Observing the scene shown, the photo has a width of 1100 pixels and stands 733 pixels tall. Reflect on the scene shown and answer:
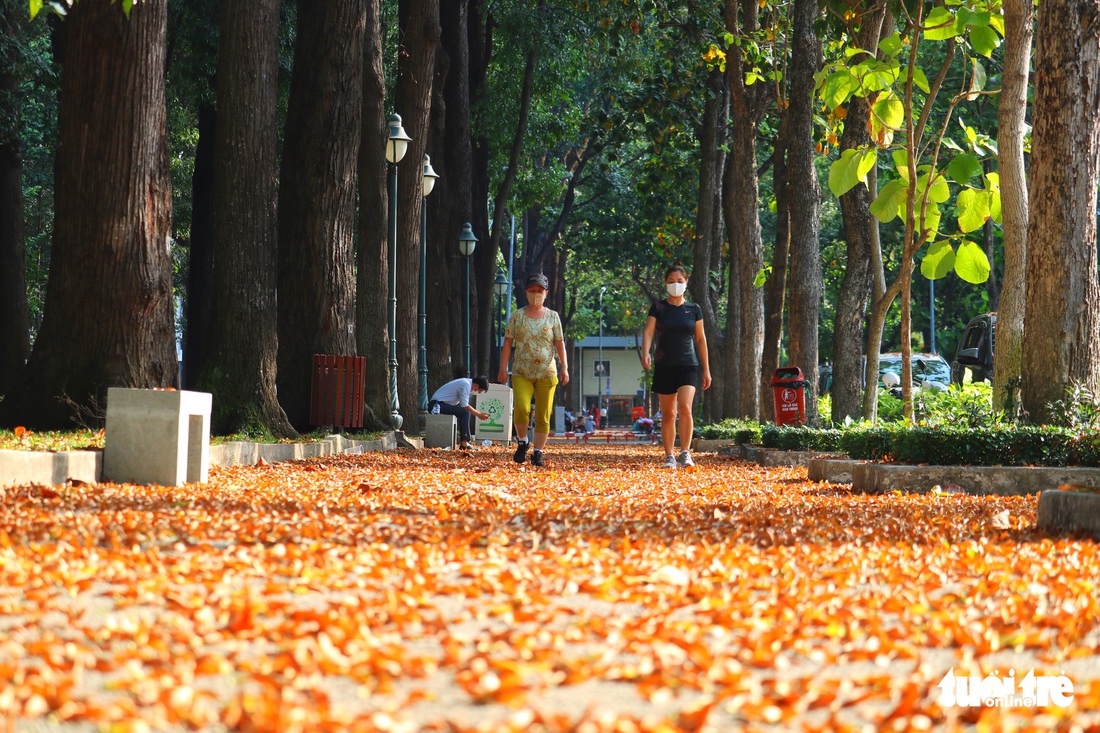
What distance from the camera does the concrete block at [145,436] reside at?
8.36 meters

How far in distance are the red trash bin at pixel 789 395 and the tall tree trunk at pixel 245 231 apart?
7.00m

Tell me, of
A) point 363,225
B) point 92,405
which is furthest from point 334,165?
point 92,405

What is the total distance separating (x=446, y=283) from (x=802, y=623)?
2187cm

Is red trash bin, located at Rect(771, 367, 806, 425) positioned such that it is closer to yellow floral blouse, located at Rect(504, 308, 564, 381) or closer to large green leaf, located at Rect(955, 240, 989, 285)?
large green leaf, located at Rect(955, 240, 989, 285)

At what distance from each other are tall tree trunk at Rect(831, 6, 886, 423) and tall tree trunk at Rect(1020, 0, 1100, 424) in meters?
5.43

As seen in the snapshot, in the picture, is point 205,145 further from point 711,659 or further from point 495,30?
point 711,659

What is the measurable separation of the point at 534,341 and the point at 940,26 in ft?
16.2

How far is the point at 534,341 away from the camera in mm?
13094

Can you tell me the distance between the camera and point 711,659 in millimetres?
3510

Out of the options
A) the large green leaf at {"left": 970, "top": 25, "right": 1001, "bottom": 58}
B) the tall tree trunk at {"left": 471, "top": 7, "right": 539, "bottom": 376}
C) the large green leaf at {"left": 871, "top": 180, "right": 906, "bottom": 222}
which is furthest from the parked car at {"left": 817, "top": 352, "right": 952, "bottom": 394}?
the large green leaf at {"left": 970, "top": 25, "right": 1001, "bottom": 58}

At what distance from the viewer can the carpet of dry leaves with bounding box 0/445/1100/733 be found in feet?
9.88

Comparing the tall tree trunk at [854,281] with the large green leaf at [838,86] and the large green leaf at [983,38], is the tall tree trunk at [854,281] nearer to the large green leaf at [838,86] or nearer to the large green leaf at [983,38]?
the large green leaf at [838,86]

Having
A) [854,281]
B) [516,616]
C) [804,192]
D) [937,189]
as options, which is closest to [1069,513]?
[516,616]

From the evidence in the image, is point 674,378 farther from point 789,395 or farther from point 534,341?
point 789,395
